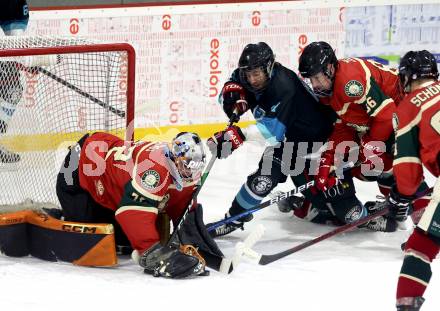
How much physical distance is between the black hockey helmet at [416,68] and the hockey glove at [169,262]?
3.50 feet

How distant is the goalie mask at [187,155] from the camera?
12.9 ft

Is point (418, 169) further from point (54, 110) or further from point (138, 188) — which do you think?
point (54, 110)

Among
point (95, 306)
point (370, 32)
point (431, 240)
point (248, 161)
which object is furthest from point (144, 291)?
point (370, 32)

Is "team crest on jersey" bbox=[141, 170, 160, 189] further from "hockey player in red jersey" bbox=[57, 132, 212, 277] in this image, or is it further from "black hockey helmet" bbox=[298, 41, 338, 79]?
"black hockey helmet" bbox=[298, 41, 338, 79]

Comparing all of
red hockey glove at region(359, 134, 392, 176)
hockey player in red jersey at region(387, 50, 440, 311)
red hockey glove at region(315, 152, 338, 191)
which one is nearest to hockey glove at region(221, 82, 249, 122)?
red hockey glove at region(315, 152, 338, 191)

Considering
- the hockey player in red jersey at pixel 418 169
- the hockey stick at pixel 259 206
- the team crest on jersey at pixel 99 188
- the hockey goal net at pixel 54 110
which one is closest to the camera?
the hockey player in red jersey at pixel 418 169

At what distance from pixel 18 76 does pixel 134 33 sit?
60.5 inches

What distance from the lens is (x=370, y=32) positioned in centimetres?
635

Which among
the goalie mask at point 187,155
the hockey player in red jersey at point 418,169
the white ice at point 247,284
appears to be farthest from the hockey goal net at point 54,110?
the hockey player in red jersey at point 418,169

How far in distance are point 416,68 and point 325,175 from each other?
95 centimetres

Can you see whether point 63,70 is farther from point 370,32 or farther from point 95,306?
point 370,32

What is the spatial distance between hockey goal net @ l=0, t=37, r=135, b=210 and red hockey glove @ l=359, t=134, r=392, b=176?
1063mm

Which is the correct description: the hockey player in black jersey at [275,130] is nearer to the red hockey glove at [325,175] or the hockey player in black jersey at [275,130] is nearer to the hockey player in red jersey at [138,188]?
the red hockey glove at [325,175]

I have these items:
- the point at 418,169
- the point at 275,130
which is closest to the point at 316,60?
the point at 275,130
